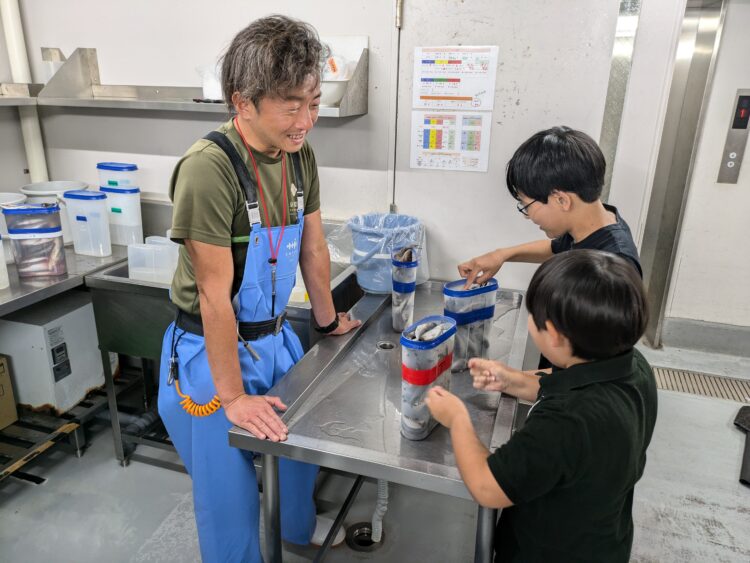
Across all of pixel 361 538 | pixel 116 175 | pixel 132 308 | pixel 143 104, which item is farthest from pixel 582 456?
pixel 116 175

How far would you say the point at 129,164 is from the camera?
2412mm

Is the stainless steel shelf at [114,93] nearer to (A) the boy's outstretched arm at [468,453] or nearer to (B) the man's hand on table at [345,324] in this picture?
(B) the man's hand on table at [345,324]

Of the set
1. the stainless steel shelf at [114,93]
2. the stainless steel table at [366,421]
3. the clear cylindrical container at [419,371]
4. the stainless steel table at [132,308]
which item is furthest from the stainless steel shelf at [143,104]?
the clear cylindrical container at [419,371]

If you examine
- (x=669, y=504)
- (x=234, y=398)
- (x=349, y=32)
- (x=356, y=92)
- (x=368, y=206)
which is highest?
(x=349, y=32)

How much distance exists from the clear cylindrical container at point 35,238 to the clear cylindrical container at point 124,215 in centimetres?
32

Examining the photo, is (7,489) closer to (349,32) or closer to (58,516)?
(58,516)

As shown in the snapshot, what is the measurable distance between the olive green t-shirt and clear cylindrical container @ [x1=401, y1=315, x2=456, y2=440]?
43cm

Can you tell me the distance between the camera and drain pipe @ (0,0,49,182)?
238 centimetres

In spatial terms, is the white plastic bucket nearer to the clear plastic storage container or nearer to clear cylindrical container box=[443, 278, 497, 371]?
the clear plastic storage container

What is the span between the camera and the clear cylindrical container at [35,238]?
194 cm

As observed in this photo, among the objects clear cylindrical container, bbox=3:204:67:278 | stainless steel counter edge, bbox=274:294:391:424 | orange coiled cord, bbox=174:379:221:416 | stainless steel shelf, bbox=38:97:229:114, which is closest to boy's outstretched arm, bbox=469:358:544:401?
stainless steel counter edge, bbox=274:294:391:424

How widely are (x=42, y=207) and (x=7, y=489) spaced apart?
1099 millimetres

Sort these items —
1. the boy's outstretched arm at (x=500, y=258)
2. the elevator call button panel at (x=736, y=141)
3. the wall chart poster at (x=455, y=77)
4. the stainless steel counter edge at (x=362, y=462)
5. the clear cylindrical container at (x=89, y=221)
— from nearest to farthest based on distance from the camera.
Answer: the stainless steel counter edge at (x=362, y=462) → the boy's outstretched arm at (x=500, y=258) → the wall chart poster at (x=455, y=77) → the clear cylindrical container at (x=89, y=221) → the elevator call button panel at (x=736, y=141)

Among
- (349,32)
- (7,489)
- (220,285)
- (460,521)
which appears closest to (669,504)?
(460,521)
